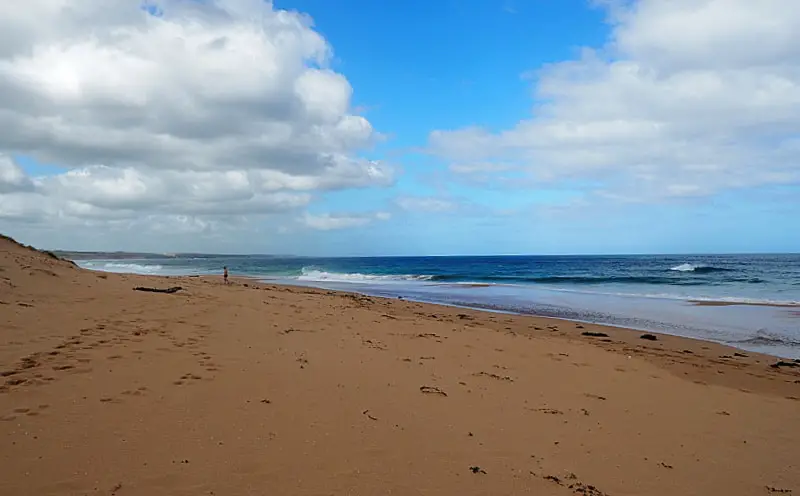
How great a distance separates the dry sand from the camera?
3.77 metres

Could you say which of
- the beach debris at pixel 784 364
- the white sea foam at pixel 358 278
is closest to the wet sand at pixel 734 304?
the beach debris at pixel 784 364

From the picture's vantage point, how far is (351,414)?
17.0ft

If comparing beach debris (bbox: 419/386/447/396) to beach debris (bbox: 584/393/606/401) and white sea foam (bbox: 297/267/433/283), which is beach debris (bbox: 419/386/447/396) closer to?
beach debris (bbox: 584/393/606/401)

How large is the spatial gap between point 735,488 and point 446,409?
286 centimetres

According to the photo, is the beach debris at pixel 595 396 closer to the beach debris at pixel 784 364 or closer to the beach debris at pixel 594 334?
the beach debris at pixel 784 364

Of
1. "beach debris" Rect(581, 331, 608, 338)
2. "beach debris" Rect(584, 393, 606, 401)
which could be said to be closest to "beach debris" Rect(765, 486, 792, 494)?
"beach debris" Rect(584, 393, 606, 401)

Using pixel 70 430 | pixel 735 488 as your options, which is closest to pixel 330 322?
pixel 70 430

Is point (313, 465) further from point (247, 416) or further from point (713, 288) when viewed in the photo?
point (713, 288)

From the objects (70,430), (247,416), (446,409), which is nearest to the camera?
(70,430)

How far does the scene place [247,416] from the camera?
4.79 m

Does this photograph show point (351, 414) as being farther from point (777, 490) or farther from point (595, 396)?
point (777, 490)

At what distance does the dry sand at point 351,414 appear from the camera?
3773 mm

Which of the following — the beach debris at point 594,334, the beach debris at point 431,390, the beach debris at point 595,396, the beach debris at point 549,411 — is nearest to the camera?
the beach debris at point 549,411

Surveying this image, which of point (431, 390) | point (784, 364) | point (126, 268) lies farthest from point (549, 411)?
point (126, 268)
